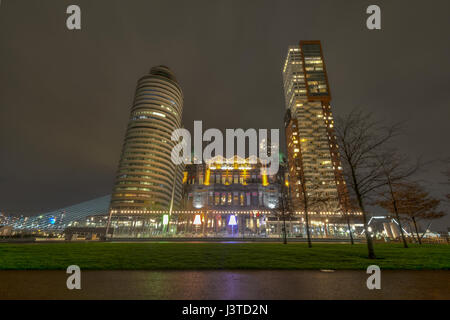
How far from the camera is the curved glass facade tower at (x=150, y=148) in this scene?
105m

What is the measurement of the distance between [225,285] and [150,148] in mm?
116783

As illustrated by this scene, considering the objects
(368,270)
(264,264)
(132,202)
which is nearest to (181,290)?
(264,264)

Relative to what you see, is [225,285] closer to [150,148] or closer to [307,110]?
[150,148]

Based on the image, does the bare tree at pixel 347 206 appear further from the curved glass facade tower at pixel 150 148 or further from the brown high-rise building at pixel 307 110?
the brown high-rise building at pixel 307 110

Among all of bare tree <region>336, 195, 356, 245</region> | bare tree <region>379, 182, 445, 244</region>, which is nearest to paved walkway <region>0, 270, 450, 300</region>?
bare tree <region>336, 195, 356, 245</region>

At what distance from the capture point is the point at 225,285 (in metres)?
6.25

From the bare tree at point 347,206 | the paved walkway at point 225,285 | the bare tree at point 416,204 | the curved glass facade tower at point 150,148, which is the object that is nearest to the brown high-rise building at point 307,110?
the curved glass facade tower at point 150,148

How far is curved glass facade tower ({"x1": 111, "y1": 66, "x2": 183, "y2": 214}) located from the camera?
104556 millimetres

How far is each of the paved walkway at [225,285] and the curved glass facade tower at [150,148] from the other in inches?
3909

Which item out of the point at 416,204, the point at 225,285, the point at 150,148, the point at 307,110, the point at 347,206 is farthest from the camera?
the point at 307,110

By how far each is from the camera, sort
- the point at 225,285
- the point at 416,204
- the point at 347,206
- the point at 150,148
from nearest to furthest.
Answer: the point at 225,285 → the point at 347,206 → the point at 416,204 → the point at 150,148

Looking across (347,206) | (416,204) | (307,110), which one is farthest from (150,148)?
(416,204)

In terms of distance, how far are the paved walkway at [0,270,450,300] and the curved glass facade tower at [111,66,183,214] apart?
9930 cm

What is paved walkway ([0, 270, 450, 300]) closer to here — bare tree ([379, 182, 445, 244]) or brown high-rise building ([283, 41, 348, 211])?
bare tree ([379, 182, 445, 244])
